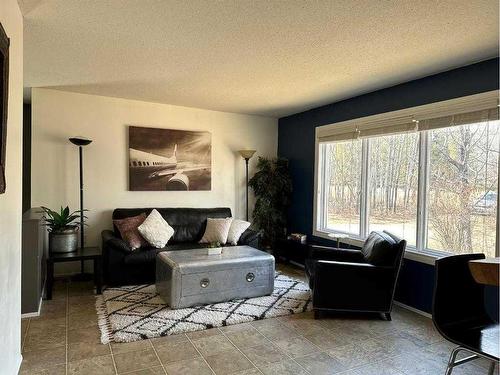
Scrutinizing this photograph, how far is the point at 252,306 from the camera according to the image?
356 cm

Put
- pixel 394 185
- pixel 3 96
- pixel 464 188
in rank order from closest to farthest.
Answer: pixel 3 96 < pixel 464 188 < pixel 394 185

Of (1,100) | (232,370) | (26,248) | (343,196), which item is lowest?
(232,370)

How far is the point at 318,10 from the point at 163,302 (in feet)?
9.99

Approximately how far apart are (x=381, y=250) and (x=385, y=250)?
0.05 m

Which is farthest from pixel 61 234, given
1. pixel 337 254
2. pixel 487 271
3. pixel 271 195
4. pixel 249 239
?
pixel 487 271

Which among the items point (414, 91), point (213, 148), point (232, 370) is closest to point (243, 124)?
point (213, 148)

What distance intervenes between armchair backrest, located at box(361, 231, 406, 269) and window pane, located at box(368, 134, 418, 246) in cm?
35

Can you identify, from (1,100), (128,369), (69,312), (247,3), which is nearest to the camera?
(1,100)

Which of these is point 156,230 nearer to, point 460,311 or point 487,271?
point 460,311

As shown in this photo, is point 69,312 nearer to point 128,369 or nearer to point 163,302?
point 163,302

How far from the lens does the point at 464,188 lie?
3264 mm

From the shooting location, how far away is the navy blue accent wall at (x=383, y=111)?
3168 millimetres

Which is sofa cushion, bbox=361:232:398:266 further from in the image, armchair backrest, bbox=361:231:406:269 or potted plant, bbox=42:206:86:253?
potted plant, bbox=42:206:86:253

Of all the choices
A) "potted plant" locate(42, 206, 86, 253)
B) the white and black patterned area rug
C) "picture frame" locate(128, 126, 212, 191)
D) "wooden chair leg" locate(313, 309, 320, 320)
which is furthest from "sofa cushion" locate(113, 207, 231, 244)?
"wooden chair leg" locate(313, 309, 320, 320)
